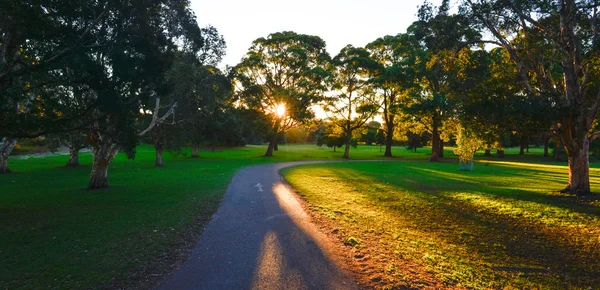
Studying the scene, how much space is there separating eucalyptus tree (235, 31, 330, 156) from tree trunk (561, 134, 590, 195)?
3393cm

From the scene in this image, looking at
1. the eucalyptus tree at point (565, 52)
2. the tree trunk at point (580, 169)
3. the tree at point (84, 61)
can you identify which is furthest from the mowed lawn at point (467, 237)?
the tree at point (84, 61)

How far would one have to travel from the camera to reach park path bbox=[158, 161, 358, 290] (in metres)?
5.32

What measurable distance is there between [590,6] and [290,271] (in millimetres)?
15275

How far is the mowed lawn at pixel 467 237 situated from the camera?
5.73 m

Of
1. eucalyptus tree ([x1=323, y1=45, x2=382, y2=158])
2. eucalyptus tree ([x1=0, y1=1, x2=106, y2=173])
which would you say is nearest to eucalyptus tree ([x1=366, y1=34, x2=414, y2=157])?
eucalyptus tree ([x1=323, y1=45, x2=382, y2=158])

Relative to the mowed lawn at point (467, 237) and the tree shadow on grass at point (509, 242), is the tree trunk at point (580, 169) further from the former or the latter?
the tree shadow on grass at point (509, 242)

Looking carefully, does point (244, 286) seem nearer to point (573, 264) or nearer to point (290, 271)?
point (290, 271)

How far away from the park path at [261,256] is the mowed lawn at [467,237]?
0.71m

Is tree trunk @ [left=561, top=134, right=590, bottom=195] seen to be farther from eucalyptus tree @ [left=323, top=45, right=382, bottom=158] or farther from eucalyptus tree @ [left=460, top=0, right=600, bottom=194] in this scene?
eucalyptus tree @ [left=323, top=45, right=382, bottom=158]

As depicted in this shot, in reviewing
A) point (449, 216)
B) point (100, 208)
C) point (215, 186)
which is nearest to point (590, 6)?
point (449, 216)

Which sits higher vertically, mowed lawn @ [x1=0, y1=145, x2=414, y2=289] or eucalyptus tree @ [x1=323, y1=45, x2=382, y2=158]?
eucalyptus tree @ [x1=323, y1=45, x2=382, y2=158]

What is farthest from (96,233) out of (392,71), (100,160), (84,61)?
(392,71)

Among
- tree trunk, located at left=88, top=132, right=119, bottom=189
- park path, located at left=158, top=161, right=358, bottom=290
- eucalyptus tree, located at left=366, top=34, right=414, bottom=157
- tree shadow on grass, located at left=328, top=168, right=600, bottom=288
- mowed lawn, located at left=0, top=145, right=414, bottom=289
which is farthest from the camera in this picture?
eucalyptus tree, located at left=366, top=34, right=414, bottom=157

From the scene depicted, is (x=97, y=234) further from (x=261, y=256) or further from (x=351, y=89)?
(x=351, y=89)
